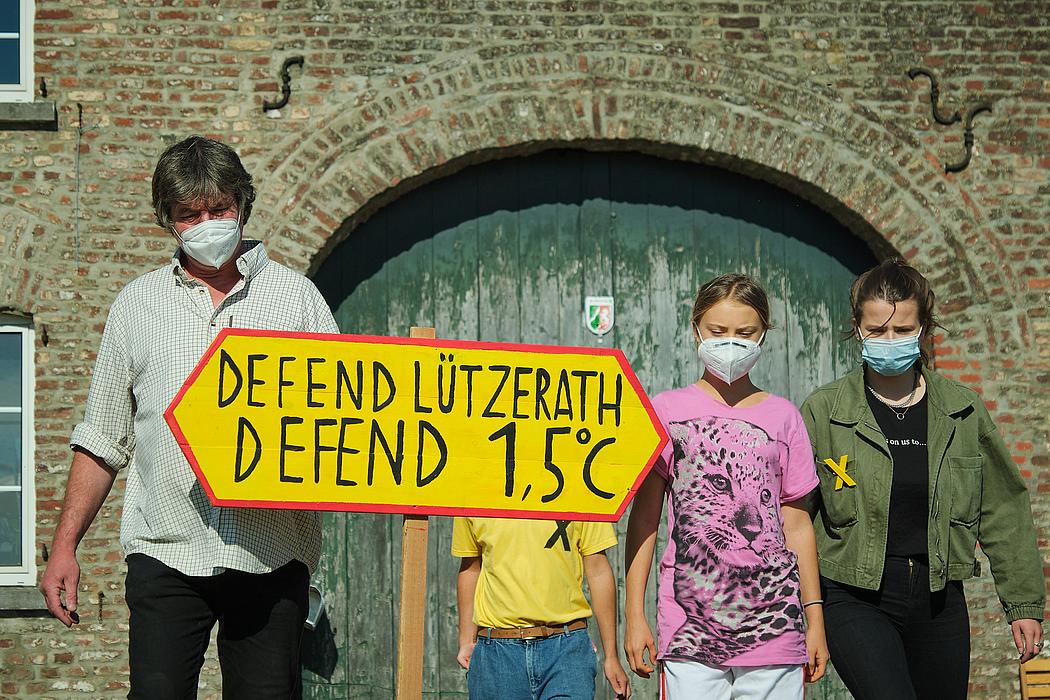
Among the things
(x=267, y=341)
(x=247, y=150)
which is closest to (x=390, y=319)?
(x=247, y=150)

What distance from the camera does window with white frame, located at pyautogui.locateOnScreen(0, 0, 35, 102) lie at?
6.73 metres

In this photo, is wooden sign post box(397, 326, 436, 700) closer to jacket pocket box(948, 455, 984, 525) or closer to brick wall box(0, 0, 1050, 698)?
jacket pocket box(948, 455, 984, 525)

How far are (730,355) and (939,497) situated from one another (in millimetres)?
848

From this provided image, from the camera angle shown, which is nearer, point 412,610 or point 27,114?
point 412,610

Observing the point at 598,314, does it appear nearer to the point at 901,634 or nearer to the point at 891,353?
the point at 891,353

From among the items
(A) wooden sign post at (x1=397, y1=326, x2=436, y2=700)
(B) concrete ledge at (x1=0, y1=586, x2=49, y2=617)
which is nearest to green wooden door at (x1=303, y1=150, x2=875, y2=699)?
(B) concrete ledge at (x1=0, y1=586, x2=49, y2=617)

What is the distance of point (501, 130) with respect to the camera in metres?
6.75

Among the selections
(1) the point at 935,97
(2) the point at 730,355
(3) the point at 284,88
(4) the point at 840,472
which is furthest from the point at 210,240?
(1) the point at 935,97

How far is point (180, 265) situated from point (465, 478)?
1.04 m

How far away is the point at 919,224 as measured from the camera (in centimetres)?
686

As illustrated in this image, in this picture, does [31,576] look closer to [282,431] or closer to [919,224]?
[282,431]

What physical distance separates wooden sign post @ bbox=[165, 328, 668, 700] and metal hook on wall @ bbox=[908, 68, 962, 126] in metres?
3.85

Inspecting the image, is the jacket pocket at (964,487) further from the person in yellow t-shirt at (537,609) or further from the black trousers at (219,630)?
the black trousers at (219,630)

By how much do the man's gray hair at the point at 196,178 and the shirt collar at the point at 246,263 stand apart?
0.10 m
